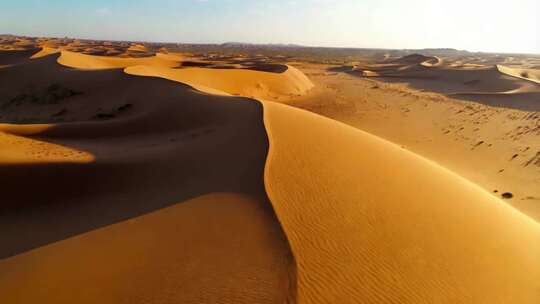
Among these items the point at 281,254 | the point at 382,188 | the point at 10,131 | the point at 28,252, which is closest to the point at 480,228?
the point at 382,188

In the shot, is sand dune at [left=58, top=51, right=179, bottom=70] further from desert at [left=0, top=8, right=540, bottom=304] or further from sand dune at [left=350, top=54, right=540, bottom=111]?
sand dune at [left=350, top=54, right=540, bottom=111]

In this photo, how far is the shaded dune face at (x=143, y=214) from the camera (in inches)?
152

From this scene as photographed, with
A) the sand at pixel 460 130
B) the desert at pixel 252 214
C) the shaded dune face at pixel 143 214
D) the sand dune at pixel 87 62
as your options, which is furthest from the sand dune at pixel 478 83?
the sand dune at pixel 87 62

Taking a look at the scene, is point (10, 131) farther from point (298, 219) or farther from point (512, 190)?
point (512, 190)

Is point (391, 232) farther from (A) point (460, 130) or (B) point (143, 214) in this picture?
(A) point (460, 130)

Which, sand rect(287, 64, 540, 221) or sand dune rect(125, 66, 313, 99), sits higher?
sand dune rect(125, 66, 313, 99)

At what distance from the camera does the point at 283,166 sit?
689cm

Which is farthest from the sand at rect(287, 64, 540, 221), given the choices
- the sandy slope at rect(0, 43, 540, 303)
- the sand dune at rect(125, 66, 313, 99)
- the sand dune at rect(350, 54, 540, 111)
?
the sandy slope at rect(0, 43, 540, 303)

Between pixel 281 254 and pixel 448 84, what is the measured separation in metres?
37.0

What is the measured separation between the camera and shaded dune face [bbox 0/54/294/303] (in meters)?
3.85

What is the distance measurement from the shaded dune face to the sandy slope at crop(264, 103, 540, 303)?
1.41 feet

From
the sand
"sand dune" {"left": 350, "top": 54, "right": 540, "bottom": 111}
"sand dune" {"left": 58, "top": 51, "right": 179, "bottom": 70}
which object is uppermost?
"sand dune" {"left": 58, "top": 51, "right": 179, "bottom": 70}

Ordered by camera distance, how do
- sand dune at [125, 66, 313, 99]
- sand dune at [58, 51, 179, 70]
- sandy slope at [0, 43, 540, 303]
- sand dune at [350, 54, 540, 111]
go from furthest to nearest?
1. sand dune at [58, 51, 179, 70]
2. sand dune at [125, 66, 313, 99]
3. sand dune at [350, 54, 540, 111]
4. sandy slope at [0, 43, 540, 303]

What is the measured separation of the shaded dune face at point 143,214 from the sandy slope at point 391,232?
429 mm
